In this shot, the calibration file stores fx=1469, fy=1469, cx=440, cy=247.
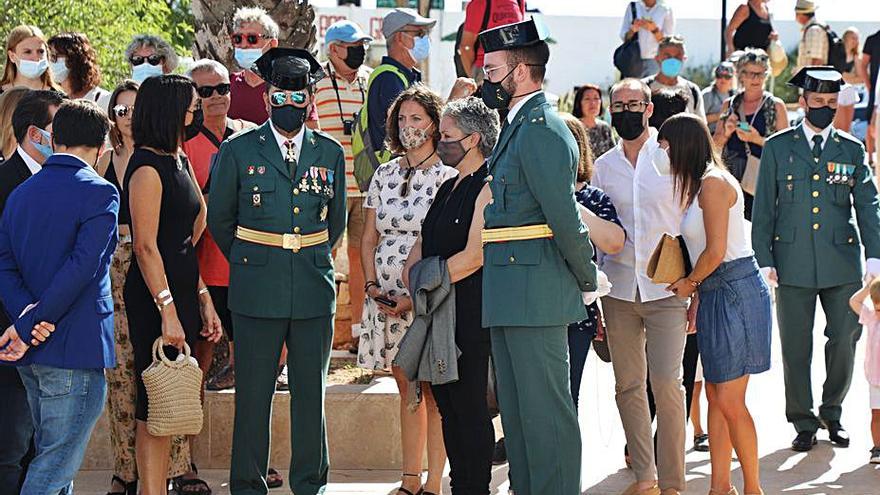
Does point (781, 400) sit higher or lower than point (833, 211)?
lower

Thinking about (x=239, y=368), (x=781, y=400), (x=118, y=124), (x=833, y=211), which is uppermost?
(x=118, y=124)

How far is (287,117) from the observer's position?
6879mm

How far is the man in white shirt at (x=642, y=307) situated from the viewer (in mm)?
7109

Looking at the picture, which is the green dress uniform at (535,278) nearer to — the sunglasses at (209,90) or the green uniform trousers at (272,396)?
the green uniform trousers at (272,396)

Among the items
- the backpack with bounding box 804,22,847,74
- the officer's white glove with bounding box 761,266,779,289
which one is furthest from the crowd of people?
the backpack with bounding box 804,22,847,74

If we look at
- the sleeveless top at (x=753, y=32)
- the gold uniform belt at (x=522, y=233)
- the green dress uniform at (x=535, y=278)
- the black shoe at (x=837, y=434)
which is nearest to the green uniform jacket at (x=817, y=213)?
the black shoe at (x=837, y=434)

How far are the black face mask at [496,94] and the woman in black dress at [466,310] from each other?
0.58m

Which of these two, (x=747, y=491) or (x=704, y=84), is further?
(x=704, y=84)

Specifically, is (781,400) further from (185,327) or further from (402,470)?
(185,327)

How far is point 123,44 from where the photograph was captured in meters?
15.4

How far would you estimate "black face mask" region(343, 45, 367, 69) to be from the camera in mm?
9023

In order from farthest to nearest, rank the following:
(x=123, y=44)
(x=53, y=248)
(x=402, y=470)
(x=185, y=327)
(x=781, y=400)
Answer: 1. (x=123, y=44)
2. (x=781, y=400)
3. (x=402, y=470)
4. (x=185, y=327)
5. (x=53, y=248)

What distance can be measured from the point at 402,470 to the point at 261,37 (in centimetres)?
269

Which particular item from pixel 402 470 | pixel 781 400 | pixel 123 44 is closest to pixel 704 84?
pixel 123 44
